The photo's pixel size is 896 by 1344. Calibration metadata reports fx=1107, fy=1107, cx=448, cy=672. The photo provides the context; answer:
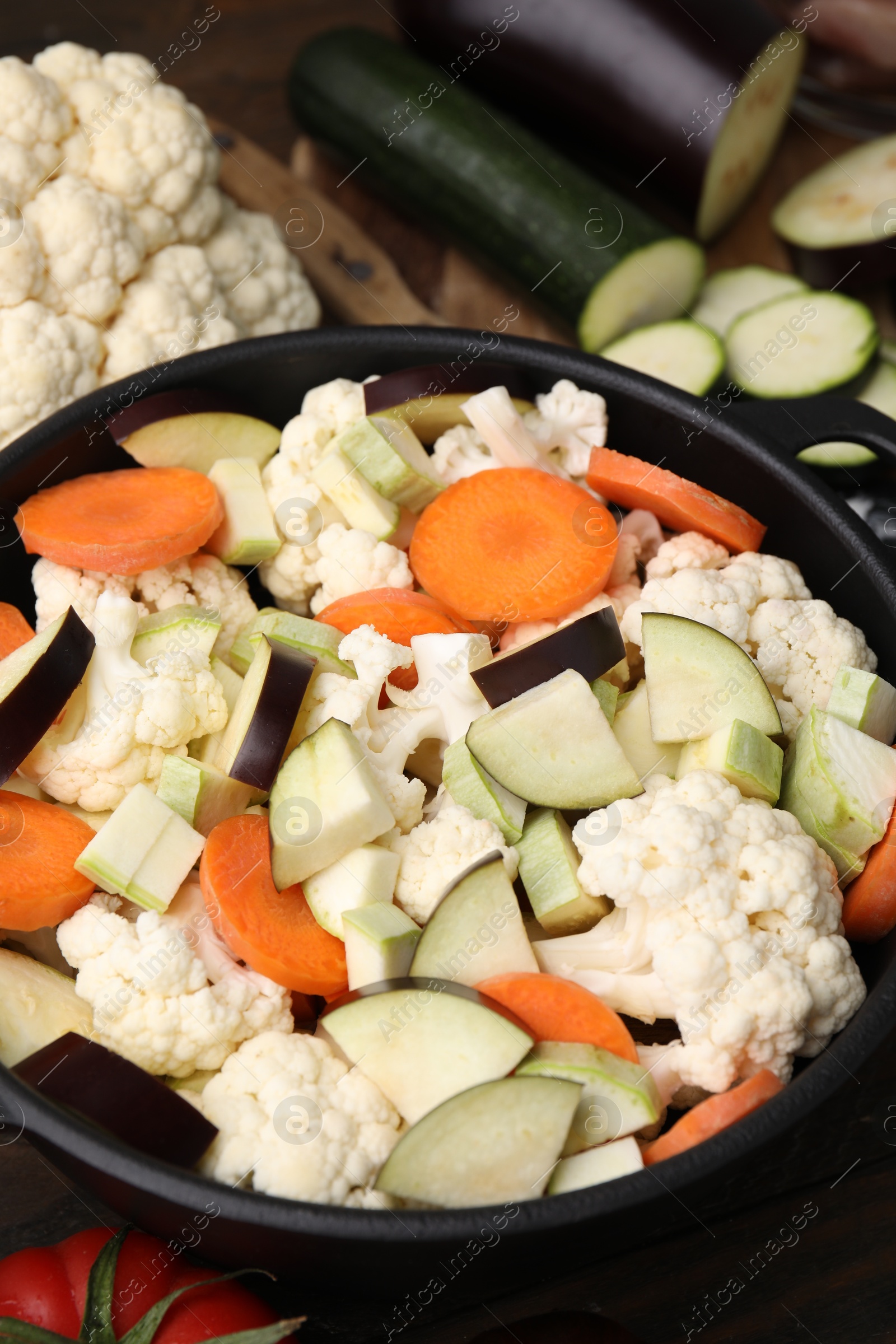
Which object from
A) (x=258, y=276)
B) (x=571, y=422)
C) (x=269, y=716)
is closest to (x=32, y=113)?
(x=258, y=276)

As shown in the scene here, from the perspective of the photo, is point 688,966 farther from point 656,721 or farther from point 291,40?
point 291,40

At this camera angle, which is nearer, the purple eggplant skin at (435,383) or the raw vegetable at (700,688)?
the raw vegetable at (700,688)

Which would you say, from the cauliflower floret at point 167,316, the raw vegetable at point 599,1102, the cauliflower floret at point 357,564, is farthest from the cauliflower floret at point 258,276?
the raw vegetable at point 599,1102

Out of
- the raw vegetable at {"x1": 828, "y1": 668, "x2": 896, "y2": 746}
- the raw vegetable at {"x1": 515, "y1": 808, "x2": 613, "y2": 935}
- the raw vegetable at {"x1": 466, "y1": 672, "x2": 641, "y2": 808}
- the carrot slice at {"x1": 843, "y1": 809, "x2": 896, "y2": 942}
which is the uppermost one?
the raw vegetable at {"x1": 828, "y1": 668, "x2": 896, "y2": 746}

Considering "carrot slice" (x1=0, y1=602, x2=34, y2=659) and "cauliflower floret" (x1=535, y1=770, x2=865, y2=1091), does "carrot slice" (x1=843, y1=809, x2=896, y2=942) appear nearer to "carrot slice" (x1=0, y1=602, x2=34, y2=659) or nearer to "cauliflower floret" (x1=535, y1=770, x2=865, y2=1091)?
"cauliflower floret" (x1=535, y1=770, x2=865, y2=1091)

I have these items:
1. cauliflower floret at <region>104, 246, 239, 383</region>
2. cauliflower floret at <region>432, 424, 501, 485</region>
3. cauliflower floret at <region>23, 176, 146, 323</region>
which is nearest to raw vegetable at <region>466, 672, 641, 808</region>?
cauliflower floret at <region>432, 424, 501, 485</region>

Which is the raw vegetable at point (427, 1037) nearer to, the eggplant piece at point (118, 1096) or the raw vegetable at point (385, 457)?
the eggplant piece at point (118, 1096)

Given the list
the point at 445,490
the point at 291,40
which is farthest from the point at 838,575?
the point at 291,40
